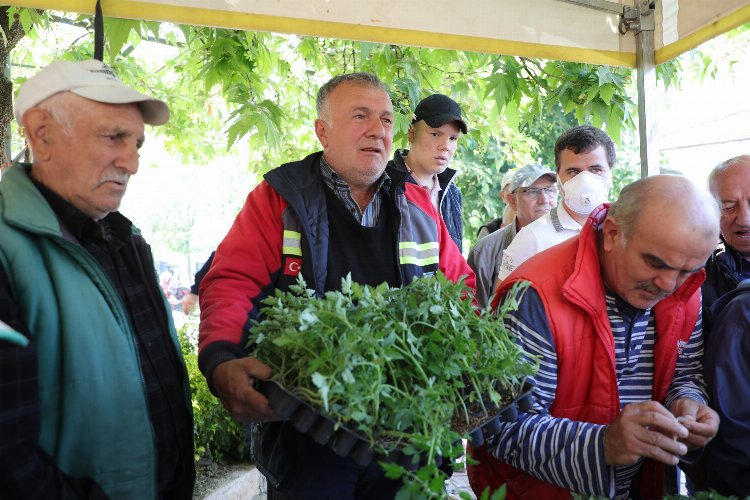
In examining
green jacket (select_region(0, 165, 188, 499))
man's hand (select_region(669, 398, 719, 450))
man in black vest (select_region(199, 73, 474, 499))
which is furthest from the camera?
man in black vest (select_region(199, 73, 474, 499))

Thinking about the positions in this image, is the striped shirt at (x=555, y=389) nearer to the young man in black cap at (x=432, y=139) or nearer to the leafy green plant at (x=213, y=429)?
the young man in black cap at (x=432, y=139)

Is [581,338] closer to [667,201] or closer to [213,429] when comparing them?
[667,201]

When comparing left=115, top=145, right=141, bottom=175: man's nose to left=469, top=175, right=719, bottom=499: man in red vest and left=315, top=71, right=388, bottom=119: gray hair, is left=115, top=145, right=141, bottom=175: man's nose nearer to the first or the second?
left=315, top=71, right=388, bottom=119: gray hair

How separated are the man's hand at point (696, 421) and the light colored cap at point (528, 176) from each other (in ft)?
8.31

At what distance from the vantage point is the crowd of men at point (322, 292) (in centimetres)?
167

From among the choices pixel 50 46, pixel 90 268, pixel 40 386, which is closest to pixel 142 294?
pixel 90 268

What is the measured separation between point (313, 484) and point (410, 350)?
0.84m

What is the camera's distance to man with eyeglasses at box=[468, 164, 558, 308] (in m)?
4.30

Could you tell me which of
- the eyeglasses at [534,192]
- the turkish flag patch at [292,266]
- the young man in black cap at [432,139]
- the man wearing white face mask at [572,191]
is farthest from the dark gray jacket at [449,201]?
the turkish flag patch at [292,266]

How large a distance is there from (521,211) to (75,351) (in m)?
3.26

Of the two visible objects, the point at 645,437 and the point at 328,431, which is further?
the point at 645,437

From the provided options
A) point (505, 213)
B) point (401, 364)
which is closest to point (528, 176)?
point (505, 213)

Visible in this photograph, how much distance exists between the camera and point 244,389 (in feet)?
5.80

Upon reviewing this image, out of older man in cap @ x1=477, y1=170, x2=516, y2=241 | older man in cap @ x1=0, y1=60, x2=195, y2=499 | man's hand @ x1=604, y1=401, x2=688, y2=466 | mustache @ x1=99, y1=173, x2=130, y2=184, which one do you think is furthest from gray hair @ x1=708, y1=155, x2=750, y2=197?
mustache @ x1=99, y1=173, x2=130, y2=184
